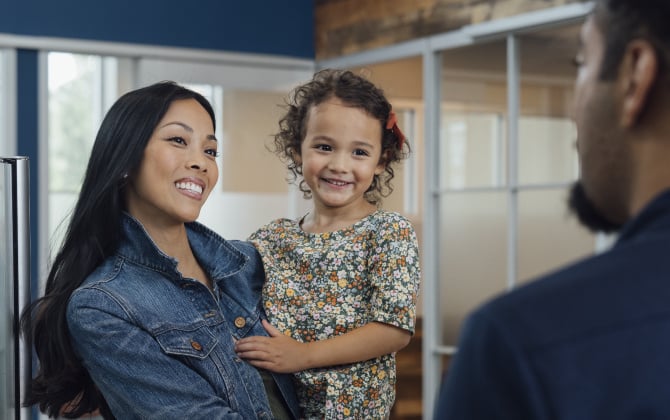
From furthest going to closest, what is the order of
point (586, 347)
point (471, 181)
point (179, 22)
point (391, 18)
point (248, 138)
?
point (248, 138) < point (179, 22) < point (391, 18) < point (471, 181) < point (586, 347)

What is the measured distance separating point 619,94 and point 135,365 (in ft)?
3.58

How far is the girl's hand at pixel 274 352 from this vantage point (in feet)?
5.67

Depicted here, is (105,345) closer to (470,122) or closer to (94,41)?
(470,122)

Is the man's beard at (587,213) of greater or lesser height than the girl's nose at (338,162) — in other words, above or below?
below

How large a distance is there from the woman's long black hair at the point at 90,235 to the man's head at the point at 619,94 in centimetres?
111

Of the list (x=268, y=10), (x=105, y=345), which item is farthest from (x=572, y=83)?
(x=105, y=345)

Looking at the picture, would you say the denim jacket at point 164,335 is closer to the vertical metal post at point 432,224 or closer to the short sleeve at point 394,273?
the short sleeve at point 394,273

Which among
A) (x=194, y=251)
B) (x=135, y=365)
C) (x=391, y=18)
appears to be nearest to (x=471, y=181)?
(x=391, y=18)

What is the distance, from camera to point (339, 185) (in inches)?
80.4

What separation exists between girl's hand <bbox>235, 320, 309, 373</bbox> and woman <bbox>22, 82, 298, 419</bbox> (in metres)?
0.02

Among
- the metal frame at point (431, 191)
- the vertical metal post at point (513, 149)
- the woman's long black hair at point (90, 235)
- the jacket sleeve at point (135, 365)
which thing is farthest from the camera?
the metal frame at point (431, 191)

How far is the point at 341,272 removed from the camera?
1.93 m

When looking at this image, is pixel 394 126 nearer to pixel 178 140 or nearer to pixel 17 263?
pixel 178 140

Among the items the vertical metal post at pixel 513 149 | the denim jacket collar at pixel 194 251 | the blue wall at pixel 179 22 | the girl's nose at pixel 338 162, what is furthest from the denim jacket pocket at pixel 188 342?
A: the blue wall at pixel 179 22
